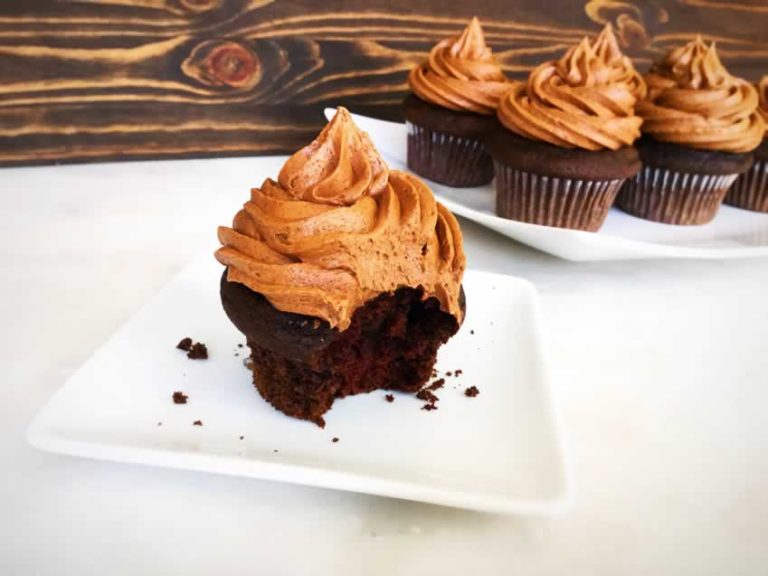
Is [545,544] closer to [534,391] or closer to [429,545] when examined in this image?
[429,545]

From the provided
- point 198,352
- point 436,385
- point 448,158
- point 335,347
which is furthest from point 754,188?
point 198,352

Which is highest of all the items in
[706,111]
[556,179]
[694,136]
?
[706,111]

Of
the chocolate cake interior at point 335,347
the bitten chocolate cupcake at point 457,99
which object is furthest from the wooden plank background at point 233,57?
the chocolate cake interior at point 335,347

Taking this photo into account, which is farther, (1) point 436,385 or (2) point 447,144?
(2) point 447,144

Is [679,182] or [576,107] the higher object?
[576,107]

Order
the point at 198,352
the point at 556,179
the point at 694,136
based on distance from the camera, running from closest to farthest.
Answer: the point at 198,352 → the point at 556,179 → the point at 694,136

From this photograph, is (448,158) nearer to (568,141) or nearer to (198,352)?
(568,141)

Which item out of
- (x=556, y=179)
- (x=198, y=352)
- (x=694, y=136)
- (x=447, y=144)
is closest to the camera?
(x=198, y=352)

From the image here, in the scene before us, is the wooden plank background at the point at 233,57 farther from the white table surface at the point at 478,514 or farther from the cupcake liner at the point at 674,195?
the cupcake liner at the point at 674,195
